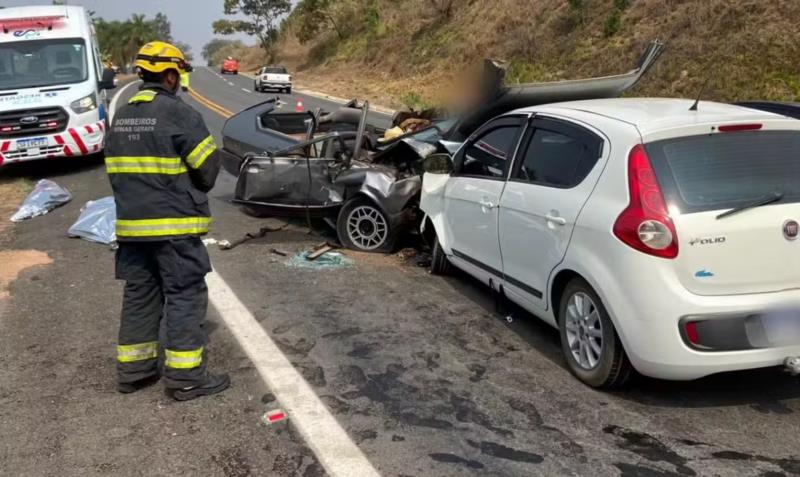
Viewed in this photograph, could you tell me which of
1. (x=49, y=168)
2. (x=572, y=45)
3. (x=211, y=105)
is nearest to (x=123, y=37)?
(x=211, y=105)

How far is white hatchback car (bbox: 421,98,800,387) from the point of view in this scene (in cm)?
348

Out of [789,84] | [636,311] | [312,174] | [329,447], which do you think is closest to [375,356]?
[329,447]

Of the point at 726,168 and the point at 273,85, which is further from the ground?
the point at 726,168

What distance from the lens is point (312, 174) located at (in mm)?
7234

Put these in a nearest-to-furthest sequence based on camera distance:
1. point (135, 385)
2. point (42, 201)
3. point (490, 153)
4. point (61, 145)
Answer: point (135, 385)
point (490, 153)
point (42, 201)
point (61, 145)

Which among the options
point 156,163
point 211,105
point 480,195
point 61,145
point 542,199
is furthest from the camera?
point 211,105

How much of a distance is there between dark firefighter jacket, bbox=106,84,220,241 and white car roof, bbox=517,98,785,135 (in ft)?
7.57

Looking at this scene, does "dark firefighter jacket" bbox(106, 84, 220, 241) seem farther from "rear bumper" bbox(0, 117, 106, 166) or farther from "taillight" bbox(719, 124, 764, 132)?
"rear bumper" bbox(0, 117, 106, 166)

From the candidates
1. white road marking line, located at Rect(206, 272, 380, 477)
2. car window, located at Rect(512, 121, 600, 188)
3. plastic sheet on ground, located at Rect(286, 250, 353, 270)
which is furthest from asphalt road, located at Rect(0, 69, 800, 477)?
car window, located at Rect(512, 121, 600, 188)

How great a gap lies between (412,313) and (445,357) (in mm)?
885

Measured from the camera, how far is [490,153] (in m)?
5.23

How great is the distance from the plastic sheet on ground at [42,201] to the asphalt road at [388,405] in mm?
3321

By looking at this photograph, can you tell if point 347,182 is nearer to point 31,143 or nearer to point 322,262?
point 322,262

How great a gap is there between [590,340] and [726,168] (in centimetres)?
116
